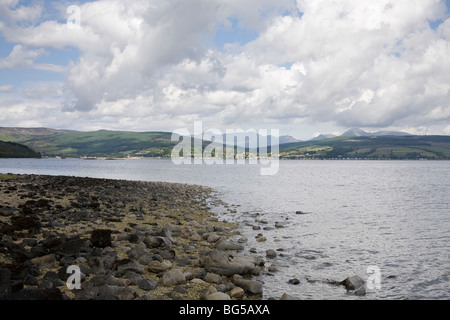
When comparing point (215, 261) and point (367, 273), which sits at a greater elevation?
point (215, 261)

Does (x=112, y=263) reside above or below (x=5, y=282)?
below

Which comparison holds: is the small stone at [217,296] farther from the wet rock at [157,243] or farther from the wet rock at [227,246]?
the wet rock at [227,246]

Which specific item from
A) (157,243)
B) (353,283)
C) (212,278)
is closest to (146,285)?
(212,278)

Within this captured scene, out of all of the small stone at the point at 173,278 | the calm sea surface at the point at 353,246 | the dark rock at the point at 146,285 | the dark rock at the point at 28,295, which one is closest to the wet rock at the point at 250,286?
the calm sea surface at the point at 353,246

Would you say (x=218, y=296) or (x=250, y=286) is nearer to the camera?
(x=218, y=296)

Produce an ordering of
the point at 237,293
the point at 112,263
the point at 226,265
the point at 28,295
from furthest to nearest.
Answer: the point at 226,265 → the point at 112,263 → the point at 237,293 → the point at 28,295

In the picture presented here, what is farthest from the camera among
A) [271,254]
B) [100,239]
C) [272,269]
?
[271,254]

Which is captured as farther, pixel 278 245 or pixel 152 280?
pixel 278 245

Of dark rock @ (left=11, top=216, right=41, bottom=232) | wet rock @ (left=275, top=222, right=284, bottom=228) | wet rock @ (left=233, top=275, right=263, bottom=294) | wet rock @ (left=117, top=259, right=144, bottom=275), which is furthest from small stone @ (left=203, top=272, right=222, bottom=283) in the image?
wet rock @ (left=275, top=222, right=284, bottom=228)

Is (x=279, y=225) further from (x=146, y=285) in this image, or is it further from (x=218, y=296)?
(x=146, y=285)
